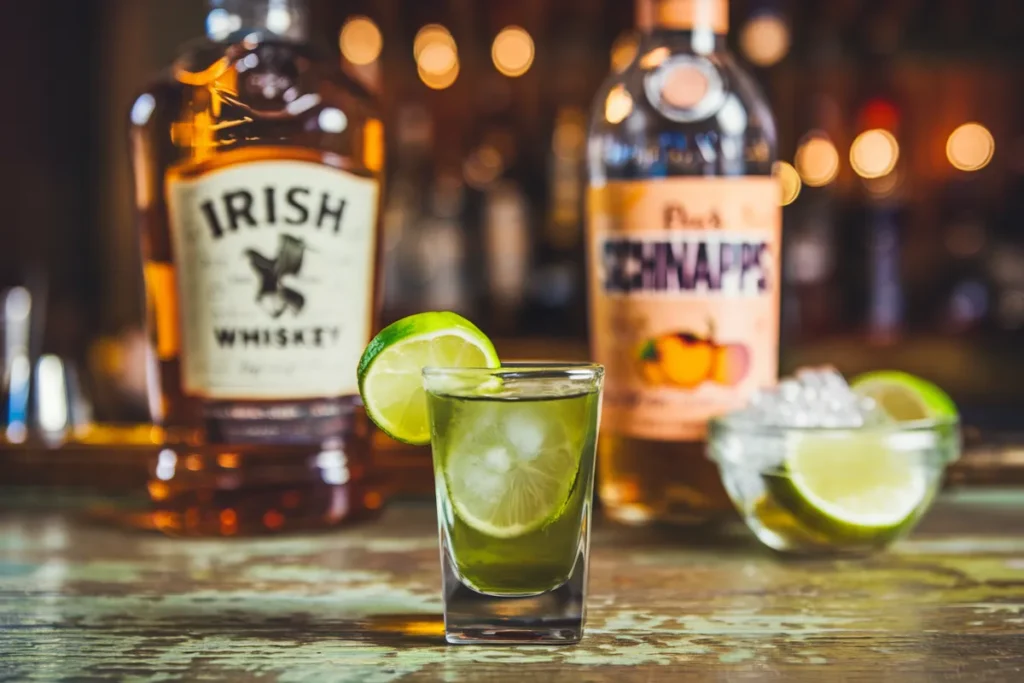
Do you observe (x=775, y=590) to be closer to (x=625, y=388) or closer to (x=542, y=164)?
(x=625, y=388)

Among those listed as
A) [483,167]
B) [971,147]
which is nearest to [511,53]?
[483,167]

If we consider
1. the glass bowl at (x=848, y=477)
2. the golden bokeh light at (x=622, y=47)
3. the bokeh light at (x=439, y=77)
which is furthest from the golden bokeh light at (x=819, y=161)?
the glass bowl at (x=848, y=477)

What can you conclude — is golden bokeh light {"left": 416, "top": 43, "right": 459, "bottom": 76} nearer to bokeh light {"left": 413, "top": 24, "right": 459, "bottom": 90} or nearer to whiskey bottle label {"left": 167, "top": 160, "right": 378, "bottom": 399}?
bokeh light {"left": 413, "top": 24, "right": 459, "bottom": 90}

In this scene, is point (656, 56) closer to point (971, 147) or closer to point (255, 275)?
point (255, 275)

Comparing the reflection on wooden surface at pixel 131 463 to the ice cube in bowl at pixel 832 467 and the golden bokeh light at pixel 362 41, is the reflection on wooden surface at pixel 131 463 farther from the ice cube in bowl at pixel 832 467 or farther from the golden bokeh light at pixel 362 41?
the golden bokeh light at pixel 362 41

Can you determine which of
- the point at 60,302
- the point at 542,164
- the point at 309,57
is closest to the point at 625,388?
the point at 309,57
